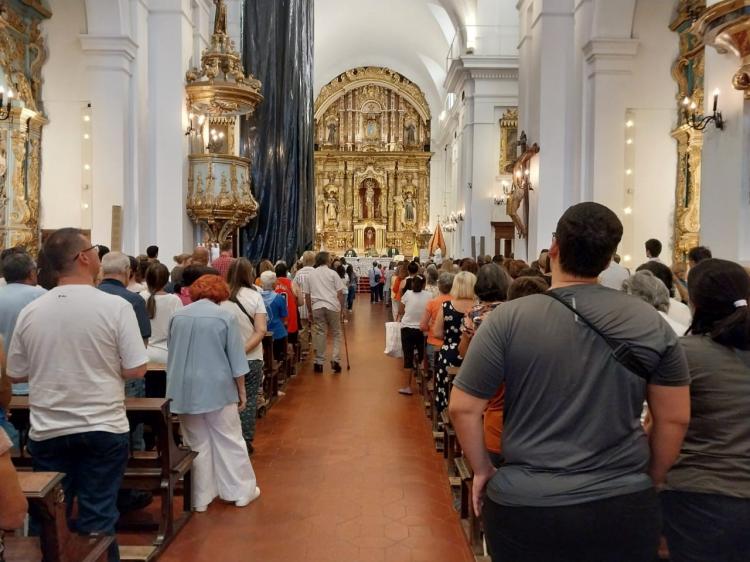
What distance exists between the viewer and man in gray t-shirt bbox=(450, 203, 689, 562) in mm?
2010

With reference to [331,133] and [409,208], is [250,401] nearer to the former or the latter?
[409,208]

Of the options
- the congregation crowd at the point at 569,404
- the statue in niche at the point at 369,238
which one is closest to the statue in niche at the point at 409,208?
the statue in niche at the point at 369,238

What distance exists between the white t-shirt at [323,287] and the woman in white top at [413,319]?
154 cm

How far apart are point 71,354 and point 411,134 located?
3378 cm

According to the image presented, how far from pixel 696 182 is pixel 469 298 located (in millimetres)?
5918

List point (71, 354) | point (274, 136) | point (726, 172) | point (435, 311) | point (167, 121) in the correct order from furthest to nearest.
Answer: point (274, 136) → point (167, 121) → point (435, 311) → point (726, 172) → point (71, 354)

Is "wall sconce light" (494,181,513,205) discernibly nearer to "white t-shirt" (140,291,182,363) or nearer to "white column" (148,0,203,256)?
"white column" (148,0,203,256)

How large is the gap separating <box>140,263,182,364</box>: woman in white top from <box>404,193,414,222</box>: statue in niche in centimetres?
3018

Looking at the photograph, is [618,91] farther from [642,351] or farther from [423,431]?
[642,351]

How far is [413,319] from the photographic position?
8625 mm

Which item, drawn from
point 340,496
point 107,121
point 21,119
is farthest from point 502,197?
point 340,496

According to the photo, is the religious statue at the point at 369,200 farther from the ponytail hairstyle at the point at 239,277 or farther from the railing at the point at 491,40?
the ponytail hairstyle at the point at 239,277

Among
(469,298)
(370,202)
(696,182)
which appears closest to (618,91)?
(696,182)

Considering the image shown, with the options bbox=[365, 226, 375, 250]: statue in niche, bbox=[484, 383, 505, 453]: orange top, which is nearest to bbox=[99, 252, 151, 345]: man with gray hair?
bbox=[484, 383, 505, 453]: orange top
